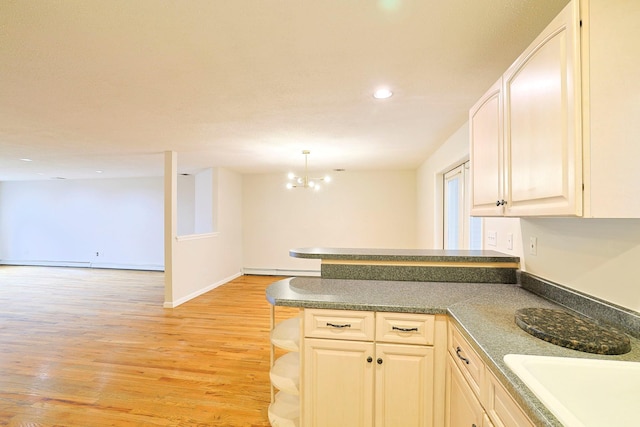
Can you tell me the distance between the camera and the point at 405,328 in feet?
4.78

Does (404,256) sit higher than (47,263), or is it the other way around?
(404,256)

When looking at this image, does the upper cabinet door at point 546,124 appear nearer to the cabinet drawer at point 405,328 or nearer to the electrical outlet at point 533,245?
the electrical outlet at point 533,245

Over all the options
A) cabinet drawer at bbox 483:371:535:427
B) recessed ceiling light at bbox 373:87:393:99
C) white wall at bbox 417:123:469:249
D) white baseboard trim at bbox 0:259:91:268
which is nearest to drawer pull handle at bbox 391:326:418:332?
cabinet drawer at bbox 483:371:535:427

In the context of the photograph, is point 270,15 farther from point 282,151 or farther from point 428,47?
point 282,151

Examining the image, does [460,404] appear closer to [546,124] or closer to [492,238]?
[546,124]

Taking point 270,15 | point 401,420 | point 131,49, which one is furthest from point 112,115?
point 401,420

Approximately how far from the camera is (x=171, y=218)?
4148 mm

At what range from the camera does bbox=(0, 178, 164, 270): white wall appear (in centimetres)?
703

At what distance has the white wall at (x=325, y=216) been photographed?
5931 mm

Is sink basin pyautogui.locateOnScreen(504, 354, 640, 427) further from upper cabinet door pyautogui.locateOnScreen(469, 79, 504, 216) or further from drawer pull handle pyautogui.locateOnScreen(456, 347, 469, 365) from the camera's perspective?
upper cabinet door pyautogui.locateOnScreen(469, 79, 504, 216)

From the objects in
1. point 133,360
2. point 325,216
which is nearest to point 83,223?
point 325,216

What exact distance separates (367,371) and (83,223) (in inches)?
340

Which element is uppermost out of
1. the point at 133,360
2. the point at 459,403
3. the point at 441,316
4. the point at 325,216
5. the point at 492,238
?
the point at 325,216

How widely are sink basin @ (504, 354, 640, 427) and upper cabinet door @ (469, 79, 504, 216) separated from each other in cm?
72
